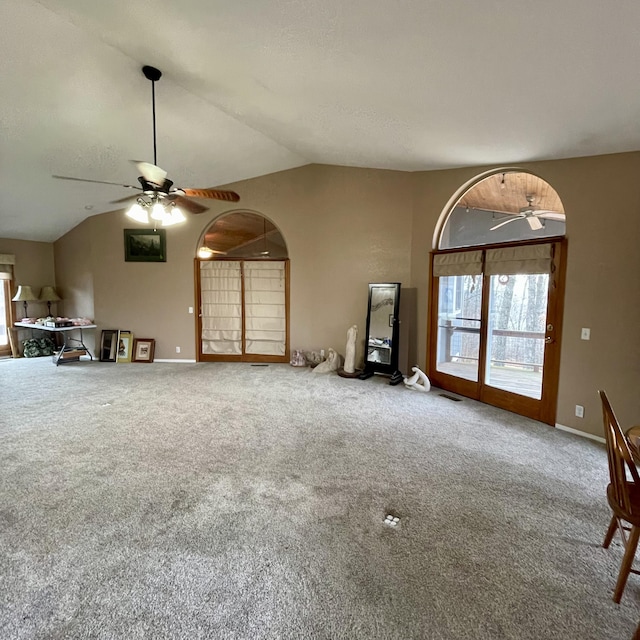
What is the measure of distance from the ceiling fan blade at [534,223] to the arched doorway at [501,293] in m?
0.01

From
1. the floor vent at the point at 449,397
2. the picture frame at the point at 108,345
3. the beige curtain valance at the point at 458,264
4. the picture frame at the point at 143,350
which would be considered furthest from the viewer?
the picture frame at the point at 108,345

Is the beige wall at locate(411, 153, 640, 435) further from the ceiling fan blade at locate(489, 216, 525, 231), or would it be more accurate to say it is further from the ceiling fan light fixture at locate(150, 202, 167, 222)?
the ceiling fan light fixture at locate(150, 202, 167, 222)

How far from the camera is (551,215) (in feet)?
12.8

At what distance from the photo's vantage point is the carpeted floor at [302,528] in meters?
1.60

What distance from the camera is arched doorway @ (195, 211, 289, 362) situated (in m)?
6.74

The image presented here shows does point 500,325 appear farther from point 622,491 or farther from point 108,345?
point 108,345

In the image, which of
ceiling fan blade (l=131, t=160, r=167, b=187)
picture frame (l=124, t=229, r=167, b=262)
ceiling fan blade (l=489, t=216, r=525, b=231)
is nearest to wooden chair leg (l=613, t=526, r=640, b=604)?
ceiling fan blade (l=489, t=216, r=525, b=231)

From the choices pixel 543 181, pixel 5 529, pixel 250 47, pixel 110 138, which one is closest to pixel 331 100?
pixel 250 47

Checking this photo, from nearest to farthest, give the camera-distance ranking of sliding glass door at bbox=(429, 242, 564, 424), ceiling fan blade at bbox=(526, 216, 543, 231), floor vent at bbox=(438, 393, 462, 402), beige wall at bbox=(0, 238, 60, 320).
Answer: sliding glass door at bbox=(429, 242, 564, 424) < ceiling fan blade at bbox=(526, 216, 543, 231) < floor vent at bbox=(438, 393, 462, 402) < beige wall at bbox=(0, 238, 60, 320)

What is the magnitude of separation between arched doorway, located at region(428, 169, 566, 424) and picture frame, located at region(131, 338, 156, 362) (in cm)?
536

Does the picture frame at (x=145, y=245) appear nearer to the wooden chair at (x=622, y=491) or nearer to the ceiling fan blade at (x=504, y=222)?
the ceiling fan blade at (x=504, y=222)

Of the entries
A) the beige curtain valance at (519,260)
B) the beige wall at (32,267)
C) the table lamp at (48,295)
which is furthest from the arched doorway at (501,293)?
the beige wall at (32,267)

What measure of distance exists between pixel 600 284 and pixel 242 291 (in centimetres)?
553

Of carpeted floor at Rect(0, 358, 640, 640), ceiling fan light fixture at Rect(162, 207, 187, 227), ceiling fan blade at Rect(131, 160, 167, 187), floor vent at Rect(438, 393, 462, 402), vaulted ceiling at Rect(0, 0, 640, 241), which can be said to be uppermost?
vaulted ceiling at Rect(0, 0, 640, 241)
